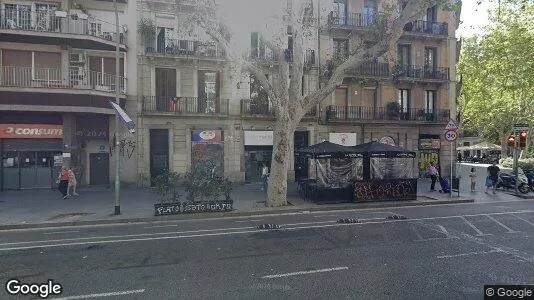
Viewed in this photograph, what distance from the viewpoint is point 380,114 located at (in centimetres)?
2461

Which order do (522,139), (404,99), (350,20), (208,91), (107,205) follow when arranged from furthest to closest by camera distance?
1. (404,99)
2. (350,20)
3. (208,91)
4. (522,139)
5. (107,205)

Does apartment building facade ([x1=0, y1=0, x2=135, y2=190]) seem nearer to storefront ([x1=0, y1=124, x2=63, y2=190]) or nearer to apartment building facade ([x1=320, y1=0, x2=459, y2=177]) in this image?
storefront ([x1=0, y1=124, x2=63, y2=190])

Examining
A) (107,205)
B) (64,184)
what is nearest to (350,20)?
(107,205)

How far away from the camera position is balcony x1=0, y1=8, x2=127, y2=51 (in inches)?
679

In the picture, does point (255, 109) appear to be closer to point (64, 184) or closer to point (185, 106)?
point (185, 106)

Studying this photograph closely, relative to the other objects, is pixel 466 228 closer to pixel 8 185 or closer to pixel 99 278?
pixel 99 278

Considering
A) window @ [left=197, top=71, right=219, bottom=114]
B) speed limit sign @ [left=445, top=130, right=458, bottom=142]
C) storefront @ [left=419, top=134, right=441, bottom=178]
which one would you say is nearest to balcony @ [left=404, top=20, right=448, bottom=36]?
storefront @ [left=419, top=134, right=441, bottom=178]

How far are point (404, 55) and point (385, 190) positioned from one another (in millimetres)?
14738

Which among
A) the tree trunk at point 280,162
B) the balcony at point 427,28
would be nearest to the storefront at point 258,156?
the tree trunk at point 280,162

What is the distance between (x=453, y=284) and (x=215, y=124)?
17.4 m

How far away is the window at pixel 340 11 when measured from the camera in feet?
77.6

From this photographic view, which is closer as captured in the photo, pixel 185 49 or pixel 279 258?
pixel 279 258

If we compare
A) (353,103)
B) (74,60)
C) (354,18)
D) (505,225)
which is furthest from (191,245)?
(354,18)

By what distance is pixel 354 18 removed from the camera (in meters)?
24.0
